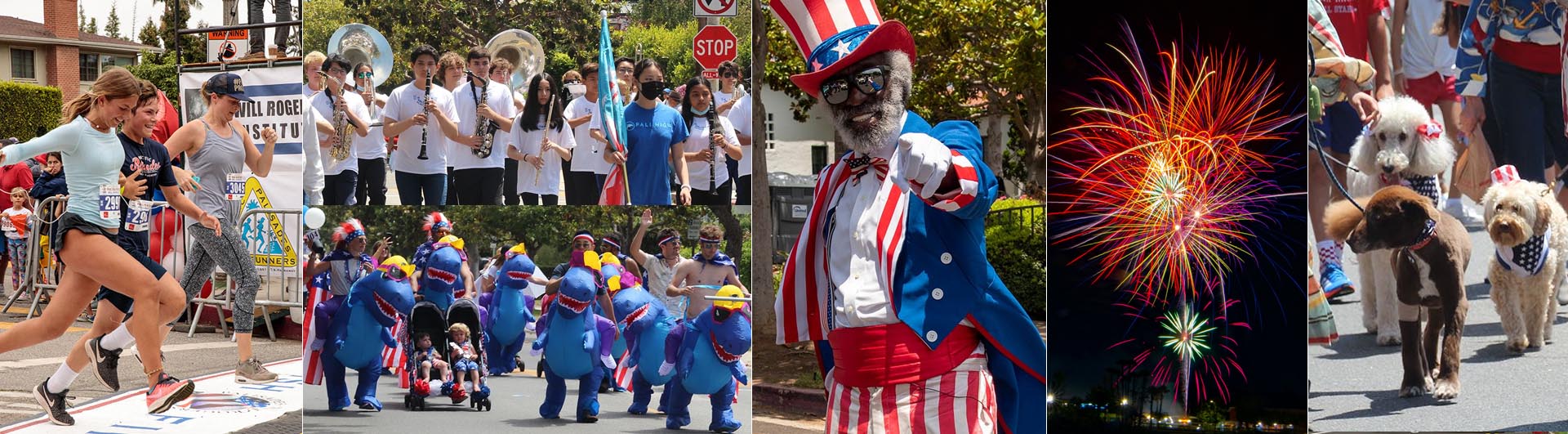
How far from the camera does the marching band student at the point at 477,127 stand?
17.1 ft

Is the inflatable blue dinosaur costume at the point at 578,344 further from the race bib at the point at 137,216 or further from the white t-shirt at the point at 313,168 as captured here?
the race bib at the point at 137,216

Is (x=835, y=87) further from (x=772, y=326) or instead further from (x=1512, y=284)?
(x=772, y=326)

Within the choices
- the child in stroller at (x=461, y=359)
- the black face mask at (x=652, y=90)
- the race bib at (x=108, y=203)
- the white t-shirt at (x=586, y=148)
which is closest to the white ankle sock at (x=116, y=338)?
the race bib at (x=108, y=203)

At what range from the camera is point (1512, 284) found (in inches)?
206

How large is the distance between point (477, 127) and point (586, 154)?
43cm

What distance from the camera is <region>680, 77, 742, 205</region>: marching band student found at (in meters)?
5.08

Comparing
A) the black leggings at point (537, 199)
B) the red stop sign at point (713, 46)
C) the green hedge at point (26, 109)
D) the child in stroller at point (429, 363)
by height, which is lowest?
the child in stroller at point (429, 363)

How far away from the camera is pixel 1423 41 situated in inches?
205

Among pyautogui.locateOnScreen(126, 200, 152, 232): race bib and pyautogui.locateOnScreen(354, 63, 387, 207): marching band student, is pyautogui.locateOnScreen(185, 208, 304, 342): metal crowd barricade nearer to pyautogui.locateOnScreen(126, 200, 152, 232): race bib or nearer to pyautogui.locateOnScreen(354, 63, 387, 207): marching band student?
pyautogui.locateOnScreen(126, 200, 152, 232): race bib

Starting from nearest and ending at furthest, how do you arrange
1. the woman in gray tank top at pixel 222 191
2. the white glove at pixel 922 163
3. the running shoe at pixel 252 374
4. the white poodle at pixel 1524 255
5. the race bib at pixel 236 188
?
the white glove at pixel 922 163 → the white poodle at pixel 1524 255 → the woman in gray tank top at pixel 222 191 → the running shoe at pixel 252 374 → the race bib at pixel 236 188

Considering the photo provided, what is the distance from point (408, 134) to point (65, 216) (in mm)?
1782

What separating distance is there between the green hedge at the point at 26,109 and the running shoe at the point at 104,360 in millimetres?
19253


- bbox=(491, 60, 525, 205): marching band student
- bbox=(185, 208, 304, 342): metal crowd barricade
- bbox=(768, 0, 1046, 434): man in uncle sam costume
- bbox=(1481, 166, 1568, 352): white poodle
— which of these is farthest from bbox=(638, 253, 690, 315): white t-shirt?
bbox=(185, 208, 304, 342): metal crowd barricade

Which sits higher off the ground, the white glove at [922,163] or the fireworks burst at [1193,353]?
the white glove at [922,163]
